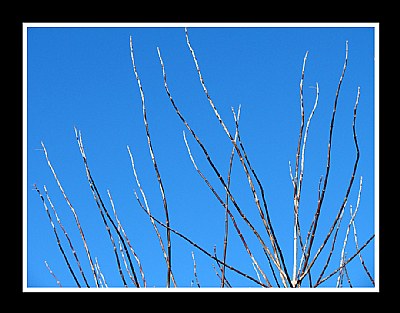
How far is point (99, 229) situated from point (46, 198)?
0.44ft

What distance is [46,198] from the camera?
1.02 metres
